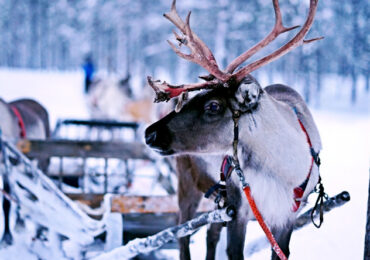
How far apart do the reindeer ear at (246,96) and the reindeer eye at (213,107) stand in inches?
3.1

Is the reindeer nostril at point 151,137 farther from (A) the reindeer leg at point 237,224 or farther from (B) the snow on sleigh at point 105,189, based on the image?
(B) the snow on sleigh at point 105,189

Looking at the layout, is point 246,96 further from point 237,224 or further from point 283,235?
point 283,235

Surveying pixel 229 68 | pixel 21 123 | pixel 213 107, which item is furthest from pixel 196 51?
pixel 21 123

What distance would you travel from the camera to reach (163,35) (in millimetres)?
29531

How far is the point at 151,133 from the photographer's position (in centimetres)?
237

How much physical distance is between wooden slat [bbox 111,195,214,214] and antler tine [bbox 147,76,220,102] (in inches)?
61.0

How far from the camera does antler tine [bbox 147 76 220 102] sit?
238 centimetres

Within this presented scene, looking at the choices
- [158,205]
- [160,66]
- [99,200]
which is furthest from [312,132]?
[160,66]

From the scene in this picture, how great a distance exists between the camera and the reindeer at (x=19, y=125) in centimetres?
407

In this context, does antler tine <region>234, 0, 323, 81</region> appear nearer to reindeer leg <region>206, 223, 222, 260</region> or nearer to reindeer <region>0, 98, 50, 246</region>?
reindeer leg <region>206, 223, 222, 260</region>

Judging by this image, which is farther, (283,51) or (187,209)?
(187,209)

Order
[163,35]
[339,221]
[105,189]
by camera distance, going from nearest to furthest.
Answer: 1. [339,221]
2. [105,189]
3. [163,35]

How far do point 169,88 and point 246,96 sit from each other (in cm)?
42

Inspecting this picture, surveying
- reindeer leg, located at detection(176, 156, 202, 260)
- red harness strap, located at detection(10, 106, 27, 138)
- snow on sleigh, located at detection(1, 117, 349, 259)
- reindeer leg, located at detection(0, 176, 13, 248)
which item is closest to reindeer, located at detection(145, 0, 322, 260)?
snow on sleigh, located at detection(1, 117, 349, 259)
